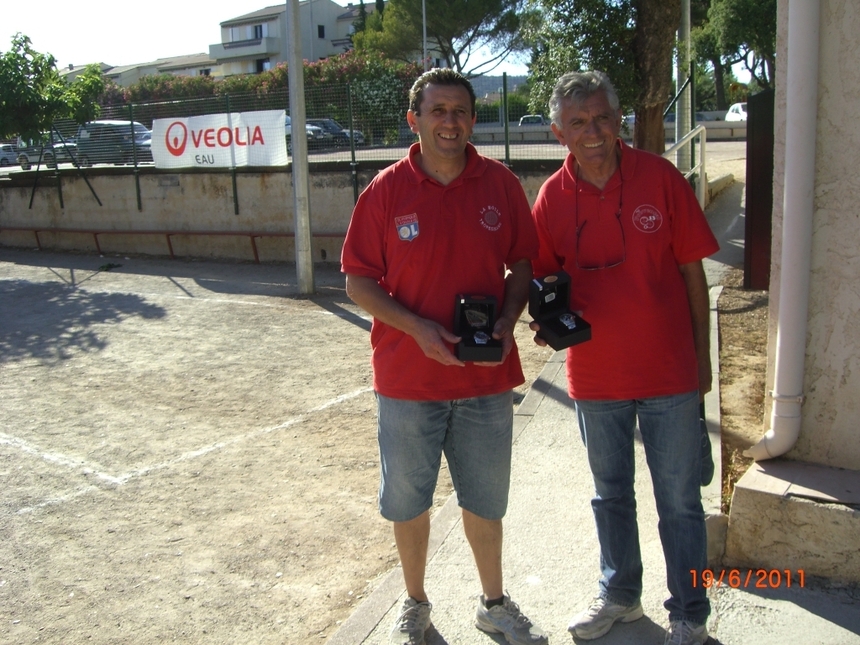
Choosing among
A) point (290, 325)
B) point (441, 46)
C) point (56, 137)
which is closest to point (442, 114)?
point (290, 325)

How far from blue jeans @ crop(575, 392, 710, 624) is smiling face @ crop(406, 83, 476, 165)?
1.00 m

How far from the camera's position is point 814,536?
325cm

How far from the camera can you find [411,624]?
314cm

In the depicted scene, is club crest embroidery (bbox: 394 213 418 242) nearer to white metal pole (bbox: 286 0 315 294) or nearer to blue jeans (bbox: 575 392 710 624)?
blue jeans (bbox: 575 392 710 624)

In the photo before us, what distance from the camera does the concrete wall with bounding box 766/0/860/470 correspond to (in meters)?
3.30

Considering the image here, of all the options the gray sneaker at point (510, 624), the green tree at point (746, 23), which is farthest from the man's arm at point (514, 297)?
the green tree at point (746, 23)

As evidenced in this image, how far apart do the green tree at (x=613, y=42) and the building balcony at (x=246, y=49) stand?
73.0 meters

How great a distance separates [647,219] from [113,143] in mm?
15085

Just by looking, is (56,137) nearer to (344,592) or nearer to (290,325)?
(290,325)

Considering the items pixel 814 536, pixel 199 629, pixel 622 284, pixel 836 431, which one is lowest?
pixel 199 629

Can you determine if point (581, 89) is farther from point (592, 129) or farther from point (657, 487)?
point (657, 487)

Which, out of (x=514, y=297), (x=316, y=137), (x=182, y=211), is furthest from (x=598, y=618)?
(x=182, y=211)

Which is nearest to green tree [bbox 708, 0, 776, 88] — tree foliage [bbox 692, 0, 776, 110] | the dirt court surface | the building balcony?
tree foliage [bbox 692, 0, 776, 110]

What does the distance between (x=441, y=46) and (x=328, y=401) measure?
46.4m
